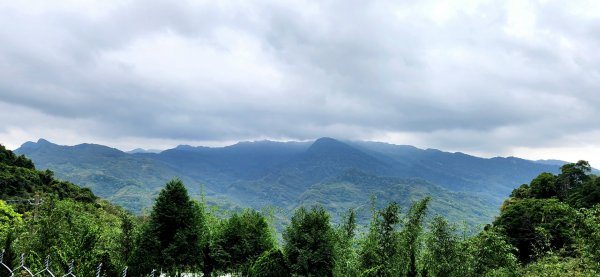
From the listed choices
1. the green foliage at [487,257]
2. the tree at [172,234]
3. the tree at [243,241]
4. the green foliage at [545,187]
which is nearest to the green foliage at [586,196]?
the green foliage at [545,187]

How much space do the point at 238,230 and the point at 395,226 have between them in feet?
27.1

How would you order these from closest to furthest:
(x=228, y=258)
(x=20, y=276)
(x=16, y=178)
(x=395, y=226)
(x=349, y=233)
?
(x=20, y=276)
(x=395, y=226)
(x=228, y=258)
(x=349, y=233)
(x=16, y=178)

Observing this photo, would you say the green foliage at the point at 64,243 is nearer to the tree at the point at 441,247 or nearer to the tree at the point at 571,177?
the tree at the point at 441,247

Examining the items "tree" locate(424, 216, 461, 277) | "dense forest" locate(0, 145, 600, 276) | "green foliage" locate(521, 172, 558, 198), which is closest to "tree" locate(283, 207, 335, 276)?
"dense forest" locate(0, 145, 600, 276)

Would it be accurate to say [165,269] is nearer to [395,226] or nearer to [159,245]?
[159,245]

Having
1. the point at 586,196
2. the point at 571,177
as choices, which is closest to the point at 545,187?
the point at 571,177

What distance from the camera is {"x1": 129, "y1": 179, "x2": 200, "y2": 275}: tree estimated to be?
21.8 m

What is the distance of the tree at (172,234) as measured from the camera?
71.4ft

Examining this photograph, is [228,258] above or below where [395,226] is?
below

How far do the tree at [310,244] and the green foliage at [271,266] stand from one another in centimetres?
44

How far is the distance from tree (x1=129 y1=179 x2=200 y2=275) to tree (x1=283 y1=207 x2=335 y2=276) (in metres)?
5.50

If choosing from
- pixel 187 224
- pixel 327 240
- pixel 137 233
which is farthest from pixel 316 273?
pixel 137 233

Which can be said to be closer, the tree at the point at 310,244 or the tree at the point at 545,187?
the tree at the point at 310,244

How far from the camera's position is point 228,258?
891 inches
